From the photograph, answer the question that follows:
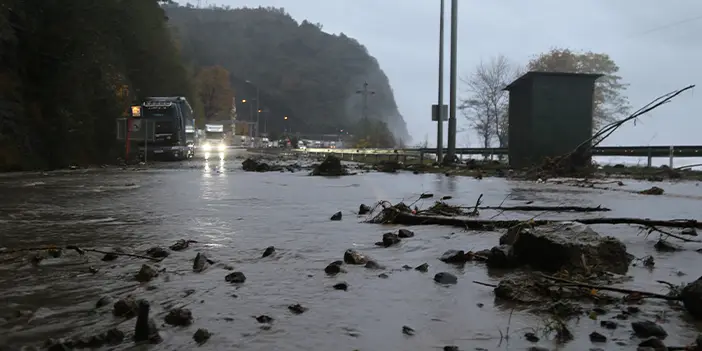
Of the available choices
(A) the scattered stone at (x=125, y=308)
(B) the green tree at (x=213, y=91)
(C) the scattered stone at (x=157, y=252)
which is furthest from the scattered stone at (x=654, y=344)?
(B) the green tree at (x=213, y=91)

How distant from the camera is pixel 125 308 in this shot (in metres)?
3.11

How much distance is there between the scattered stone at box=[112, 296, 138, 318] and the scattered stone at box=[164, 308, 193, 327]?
0.75 feet

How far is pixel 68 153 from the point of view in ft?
80.4

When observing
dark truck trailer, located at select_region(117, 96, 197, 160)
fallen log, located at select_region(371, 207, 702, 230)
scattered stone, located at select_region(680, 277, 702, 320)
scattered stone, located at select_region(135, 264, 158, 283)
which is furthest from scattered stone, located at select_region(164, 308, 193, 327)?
dark truck trailer, located at select_region(117, 96, 197, 160)

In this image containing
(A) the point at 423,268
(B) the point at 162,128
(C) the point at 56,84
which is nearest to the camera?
(A) the point at 423,268

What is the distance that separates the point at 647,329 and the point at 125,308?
265cm

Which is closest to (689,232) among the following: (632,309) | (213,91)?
(632,309)

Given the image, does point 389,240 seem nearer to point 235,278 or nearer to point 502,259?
point 502,259

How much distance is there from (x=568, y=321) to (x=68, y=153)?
25.2m

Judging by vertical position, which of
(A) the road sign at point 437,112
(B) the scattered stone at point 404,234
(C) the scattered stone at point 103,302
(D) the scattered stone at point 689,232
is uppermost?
(A) the road sign at point 437,112

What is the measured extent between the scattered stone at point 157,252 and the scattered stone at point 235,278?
103 cm

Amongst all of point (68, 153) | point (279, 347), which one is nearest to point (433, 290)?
point (279, 347)

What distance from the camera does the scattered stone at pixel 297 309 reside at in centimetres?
319

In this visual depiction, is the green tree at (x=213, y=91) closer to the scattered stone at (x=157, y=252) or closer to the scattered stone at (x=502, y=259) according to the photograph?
the scattered stone at (x=157, y=252)
